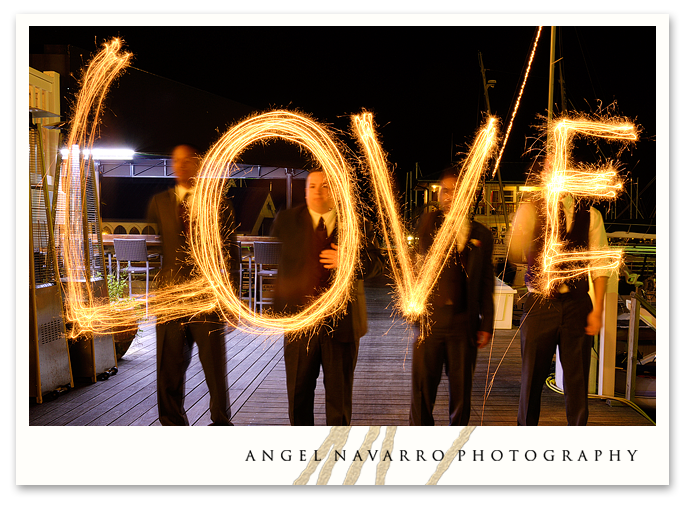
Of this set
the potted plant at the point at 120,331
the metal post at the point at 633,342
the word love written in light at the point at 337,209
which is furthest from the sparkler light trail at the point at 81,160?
the metal post at the point at 633,342

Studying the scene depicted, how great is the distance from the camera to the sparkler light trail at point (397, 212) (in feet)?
7.48

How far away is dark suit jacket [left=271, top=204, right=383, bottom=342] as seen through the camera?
223cm

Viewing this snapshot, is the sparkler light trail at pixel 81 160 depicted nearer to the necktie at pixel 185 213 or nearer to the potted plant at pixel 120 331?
the potted plant at pixel 120 331

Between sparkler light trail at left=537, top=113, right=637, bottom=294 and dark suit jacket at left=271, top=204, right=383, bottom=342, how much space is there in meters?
1.10

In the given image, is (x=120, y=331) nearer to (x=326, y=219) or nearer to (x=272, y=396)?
(x=272, y=396)

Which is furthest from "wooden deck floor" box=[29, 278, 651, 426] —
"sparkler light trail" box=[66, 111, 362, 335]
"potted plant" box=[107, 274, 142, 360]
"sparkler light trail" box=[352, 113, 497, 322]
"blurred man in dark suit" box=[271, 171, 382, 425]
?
"sparkler light trail" box=[352, 113, 497, 322]

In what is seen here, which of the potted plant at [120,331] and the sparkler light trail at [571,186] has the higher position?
the sparkler light trail at [571,186]

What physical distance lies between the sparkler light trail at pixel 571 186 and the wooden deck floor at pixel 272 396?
4.00 feet

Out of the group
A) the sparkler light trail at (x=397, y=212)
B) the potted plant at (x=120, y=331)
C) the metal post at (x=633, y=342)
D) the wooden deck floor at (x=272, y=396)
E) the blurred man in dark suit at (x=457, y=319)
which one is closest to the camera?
the blurred man in dark suit at (x=457, y=319)
